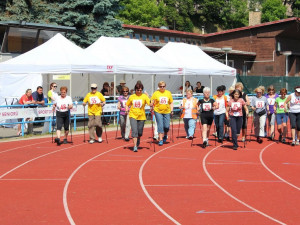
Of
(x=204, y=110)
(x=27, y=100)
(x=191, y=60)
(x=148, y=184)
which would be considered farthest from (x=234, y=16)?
(x=148, y=184)

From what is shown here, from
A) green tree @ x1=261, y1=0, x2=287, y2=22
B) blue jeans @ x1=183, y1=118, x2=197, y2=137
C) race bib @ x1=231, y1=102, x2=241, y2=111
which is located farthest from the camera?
green tree @ x1=261, y1=0, x2=287, y2=22

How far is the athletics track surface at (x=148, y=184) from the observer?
7914 mm

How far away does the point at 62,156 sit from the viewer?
13.8 meters

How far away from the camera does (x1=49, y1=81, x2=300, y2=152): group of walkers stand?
14.5m

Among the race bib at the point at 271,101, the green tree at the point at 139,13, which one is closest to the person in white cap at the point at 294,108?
the race bib at the point at 271,101

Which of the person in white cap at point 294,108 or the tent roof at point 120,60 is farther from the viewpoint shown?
the tent roof at point 120,60

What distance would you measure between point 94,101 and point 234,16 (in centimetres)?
8933

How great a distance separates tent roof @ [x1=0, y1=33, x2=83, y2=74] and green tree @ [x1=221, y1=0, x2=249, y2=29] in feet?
272

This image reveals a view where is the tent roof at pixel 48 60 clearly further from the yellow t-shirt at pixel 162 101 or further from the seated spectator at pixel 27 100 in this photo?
the yellow t-shirt at pixel 162 101

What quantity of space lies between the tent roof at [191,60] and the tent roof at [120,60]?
147cm

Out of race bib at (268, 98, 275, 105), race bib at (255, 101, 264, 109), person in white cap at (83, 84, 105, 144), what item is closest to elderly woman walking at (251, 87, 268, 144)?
race bib at (255, 101, 264, 109)

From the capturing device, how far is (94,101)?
1593 cm

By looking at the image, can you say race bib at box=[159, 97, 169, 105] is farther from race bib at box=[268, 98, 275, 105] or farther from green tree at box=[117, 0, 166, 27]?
green tree at box=[117, 0, 166, 27]

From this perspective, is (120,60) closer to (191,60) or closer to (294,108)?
(191,60)
